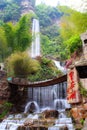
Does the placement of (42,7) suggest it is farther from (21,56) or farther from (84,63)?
(84,63)

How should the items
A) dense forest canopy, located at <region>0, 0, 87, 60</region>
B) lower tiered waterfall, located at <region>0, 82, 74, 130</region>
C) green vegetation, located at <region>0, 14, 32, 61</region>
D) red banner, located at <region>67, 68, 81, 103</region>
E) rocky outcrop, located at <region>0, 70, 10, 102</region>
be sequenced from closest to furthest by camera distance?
red banner, located at <region>67, 68, 81, 103</region> → lower tiered waterfall, located at <region>0, 82, 74, 130</region> → rocky outcrop, located at <region>0, 70, 10, 102</region> → dense forest canopy, located at <region>0, 0, 87, 60</region> → green vegetation, located at <region>0, 14, 32, 61</region>

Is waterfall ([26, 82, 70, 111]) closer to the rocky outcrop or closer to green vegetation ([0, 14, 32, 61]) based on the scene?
the rocky outcrop

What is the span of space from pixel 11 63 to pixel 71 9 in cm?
486

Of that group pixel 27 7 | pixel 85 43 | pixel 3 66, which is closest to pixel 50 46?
pixel 27 7

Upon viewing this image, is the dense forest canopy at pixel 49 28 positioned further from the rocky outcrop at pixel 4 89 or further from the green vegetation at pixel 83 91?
the green vegetation at pixel 83 91

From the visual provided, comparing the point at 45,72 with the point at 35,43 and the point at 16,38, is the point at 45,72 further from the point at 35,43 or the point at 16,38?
the point at 35,43

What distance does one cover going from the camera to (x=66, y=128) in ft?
22.1

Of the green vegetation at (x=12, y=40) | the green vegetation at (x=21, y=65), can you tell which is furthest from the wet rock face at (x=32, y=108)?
the green vegetation at (x=12, y=40)

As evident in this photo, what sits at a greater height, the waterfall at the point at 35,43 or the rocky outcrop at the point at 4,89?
the waterfall at the point at 35,43

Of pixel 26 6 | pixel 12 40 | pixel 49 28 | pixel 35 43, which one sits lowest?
pixel 12 40

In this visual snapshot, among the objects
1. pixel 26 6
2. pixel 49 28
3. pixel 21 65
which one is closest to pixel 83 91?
pixel 21 65

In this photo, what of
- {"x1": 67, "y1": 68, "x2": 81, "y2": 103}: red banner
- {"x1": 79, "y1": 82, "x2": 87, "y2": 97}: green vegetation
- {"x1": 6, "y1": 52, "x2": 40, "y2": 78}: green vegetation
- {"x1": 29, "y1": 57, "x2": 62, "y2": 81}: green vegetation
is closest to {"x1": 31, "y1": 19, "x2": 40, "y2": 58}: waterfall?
{"x1": 29, "y1": 57, "x2": 62, "y2": 81}: green vegetation

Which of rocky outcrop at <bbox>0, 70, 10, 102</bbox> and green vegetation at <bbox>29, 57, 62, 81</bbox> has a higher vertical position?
green vegetation at <bbox>29, 57, 62, 81</bbox>

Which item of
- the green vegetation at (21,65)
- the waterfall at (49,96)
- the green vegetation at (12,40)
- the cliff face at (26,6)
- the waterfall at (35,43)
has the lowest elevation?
the waterfall at (49,96)
